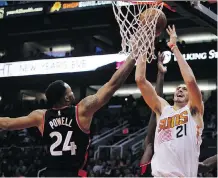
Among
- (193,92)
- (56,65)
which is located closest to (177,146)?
(193,92)

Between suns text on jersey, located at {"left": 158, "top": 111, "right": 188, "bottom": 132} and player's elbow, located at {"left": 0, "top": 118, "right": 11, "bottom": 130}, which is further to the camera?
suns text on jersey, located at {"left": 158, "top": 111, "right": 188, "bottom": 132}

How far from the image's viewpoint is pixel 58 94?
314 centimetres

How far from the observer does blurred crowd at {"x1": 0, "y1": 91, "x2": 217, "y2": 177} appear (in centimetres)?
1169

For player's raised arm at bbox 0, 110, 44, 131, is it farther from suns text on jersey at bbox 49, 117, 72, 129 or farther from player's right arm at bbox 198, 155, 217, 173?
player's right arm at bbox 198, 155, 217, 173

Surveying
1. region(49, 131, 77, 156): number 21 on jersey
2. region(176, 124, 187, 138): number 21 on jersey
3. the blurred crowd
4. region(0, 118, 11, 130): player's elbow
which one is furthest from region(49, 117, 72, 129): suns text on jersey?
the blurred crowd

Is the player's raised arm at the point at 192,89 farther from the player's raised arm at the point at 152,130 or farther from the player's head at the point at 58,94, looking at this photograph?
the player's head at the point at 58,94

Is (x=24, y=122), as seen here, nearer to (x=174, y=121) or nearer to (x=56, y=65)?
(x=174, y=121)

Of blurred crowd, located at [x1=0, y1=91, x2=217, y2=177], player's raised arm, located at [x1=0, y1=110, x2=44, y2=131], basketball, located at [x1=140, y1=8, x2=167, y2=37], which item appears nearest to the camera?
player's raised arm, located at [x1=0, y1=110, x2=44, y2=131]

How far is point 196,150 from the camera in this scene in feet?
10.8

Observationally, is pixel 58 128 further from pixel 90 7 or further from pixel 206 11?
pixel 90 7

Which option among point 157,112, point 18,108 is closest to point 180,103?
point 157,112

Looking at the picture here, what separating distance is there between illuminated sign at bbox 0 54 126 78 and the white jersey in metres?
10.9

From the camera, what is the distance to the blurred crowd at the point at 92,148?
11688 millimetres

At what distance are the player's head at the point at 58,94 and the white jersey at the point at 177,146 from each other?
727 mm
